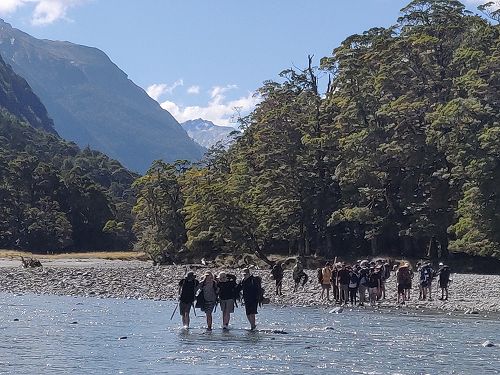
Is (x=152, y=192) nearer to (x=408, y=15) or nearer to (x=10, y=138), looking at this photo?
(x=408, y=15)

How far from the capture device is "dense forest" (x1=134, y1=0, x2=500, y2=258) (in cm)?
5119

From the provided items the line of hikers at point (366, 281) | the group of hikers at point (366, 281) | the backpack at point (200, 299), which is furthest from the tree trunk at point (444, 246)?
the backpack at point (200, 299)

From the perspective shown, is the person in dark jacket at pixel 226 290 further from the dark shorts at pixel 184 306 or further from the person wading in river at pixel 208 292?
the dark shorts at pixel 184 306

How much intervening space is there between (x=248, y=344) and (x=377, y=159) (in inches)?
1548

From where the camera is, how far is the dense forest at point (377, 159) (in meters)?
51.2

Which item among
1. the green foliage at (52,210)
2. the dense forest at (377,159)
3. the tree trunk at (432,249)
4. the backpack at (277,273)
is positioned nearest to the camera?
the backpack at (277,273)

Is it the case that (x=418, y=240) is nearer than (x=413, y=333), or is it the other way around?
(x=413, y=333)

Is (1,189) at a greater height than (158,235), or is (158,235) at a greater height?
(1,189)

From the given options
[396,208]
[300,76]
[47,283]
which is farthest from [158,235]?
[47,283]

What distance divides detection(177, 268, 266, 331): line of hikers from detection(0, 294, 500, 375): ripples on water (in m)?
0.68

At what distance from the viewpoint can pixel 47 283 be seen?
46375 mm

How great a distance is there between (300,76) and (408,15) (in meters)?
10.0

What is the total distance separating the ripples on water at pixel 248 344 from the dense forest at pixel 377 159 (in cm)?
2455

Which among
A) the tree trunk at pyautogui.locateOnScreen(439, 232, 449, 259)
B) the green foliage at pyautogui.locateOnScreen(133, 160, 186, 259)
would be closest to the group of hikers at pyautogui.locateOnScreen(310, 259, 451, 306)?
the tree trunk at pyautogui.locateOnScreen(439, 232, 449, 259)
